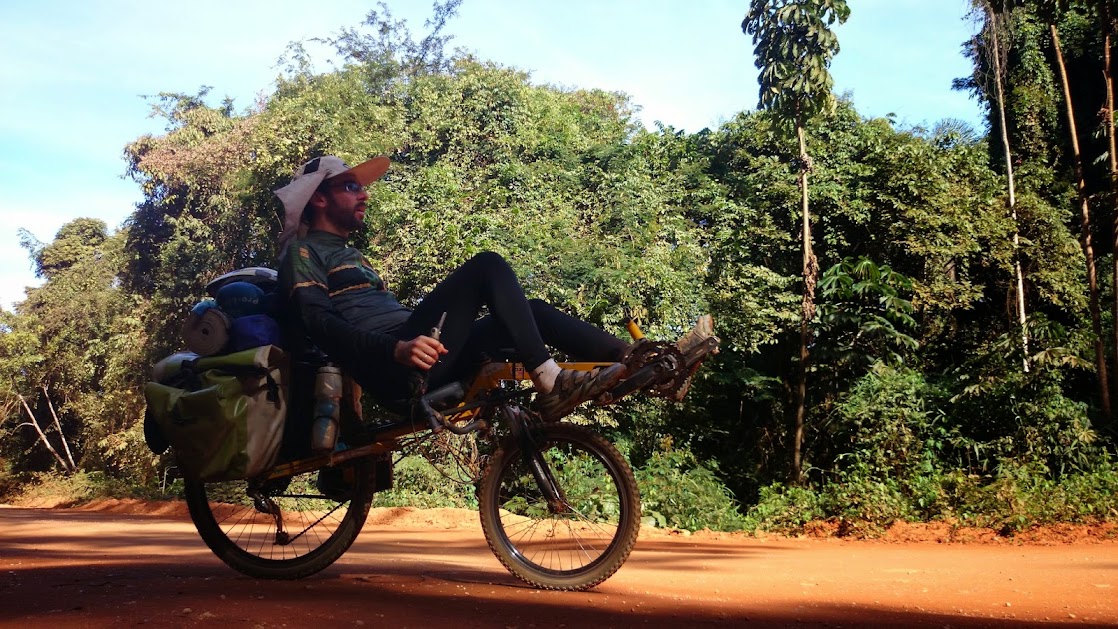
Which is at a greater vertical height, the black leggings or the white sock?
the black leggings

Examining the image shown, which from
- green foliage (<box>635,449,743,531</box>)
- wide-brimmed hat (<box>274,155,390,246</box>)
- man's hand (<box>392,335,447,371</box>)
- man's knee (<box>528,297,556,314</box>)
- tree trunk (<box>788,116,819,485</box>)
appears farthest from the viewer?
tree trunk (<box>788,116,819,485</box>)

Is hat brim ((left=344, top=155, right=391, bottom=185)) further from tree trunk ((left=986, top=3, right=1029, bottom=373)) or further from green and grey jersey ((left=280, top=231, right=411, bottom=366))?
tree trunk ((left=986, top=3, right=1029, bottom=373))

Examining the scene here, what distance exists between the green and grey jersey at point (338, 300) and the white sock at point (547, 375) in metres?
0.61

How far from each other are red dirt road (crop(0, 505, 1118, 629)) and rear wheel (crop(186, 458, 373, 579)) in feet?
0.40

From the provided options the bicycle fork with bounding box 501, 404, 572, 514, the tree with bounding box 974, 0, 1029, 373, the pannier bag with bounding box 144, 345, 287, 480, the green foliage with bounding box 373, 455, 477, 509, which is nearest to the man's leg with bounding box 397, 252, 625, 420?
the bicycle fork with bounding box 501, 404, 572, 514

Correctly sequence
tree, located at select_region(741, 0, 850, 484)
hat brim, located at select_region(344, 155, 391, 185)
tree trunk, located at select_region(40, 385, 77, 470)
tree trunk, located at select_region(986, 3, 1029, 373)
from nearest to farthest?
hat brim, located at select_region(344, 155, 391, 185)
tree, located at select_region(741, 0, 850, 484)
tree trunk, located at select_region(986, 3, 1029, 373)
tree trunk, located at select_region(40, 385, 77, 470)

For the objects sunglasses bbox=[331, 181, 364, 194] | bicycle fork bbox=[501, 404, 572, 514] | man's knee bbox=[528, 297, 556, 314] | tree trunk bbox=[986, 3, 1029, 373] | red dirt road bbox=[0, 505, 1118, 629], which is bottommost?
red dirt road bbox=[0, 505, 1118, 629]

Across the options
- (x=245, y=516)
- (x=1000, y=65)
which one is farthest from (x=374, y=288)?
(x=1000, y=65)

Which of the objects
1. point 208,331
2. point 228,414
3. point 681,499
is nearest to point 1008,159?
point 681,499

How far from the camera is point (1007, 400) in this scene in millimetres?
13914

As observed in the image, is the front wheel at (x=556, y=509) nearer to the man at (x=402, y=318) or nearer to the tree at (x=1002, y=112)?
the man at (x=402, y=318)

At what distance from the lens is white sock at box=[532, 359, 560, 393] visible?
3.84 meters

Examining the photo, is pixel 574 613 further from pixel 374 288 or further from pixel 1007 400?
pixel 1007 400

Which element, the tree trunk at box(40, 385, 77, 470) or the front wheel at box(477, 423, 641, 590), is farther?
the tree trunk at box(40, 385, 77, 470)
